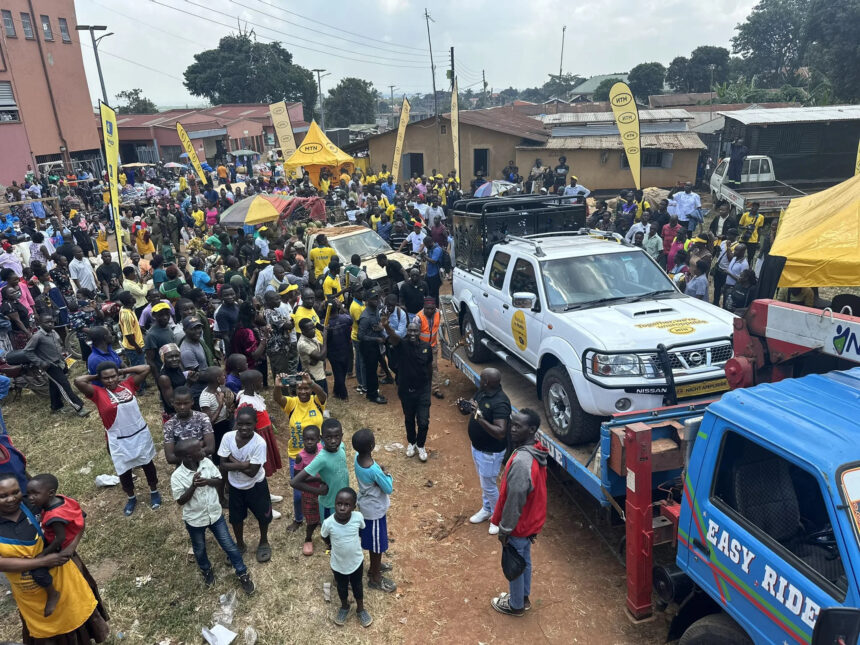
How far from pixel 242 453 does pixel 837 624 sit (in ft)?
13.4

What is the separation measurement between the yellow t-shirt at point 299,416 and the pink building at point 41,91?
29.5m

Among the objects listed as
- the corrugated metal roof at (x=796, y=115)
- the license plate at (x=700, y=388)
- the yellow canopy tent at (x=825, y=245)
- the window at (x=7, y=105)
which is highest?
the window at (x=7, y=105)

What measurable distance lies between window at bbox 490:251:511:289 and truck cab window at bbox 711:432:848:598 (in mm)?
4570

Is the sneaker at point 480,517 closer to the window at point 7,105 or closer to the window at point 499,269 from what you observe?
the window at point 499,269

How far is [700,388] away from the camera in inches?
207

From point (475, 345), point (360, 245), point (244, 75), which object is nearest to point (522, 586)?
point (475, 345)

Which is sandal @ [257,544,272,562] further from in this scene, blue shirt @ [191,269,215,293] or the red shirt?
blue shirt @ [191,269,215,293]

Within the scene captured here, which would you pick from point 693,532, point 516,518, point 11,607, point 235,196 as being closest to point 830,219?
point 693,532

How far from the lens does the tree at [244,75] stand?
64.4 metres

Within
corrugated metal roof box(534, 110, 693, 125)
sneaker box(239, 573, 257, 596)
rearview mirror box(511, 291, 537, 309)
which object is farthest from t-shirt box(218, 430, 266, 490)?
corrugated metal roof box(534, 110, 693, 125)

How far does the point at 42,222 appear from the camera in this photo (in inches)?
664

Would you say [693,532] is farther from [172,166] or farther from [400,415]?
[172,166]

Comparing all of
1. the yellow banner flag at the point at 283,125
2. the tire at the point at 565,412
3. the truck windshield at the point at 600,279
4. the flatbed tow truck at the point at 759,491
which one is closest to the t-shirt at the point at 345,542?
the flatbed tow truck at the point at 759,491

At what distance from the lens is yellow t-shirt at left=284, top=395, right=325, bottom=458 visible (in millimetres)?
5508
